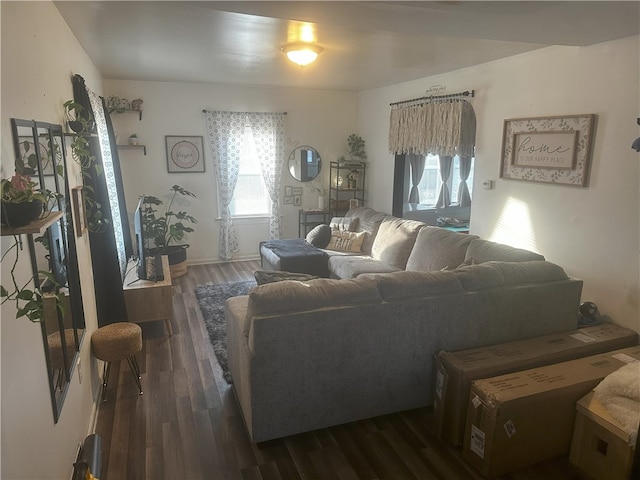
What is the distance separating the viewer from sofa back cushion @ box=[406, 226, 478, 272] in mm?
3895

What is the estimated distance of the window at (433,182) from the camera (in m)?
6.86

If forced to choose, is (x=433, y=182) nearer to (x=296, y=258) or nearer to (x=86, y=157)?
(x=296, y=258)

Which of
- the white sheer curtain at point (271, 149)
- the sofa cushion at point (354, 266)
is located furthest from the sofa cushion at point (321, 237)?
the white sheer curtain at point (271, 149)

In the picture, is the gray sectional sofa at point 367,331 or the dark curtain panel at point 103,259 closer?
the gray sectional sofa at point 367,331

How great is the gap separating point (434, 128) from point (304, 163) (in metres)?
2.42

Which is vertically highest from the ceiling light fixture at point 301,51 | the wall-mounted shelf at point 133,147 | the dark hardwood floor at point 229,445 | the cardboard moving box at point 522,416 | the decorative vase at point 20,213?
the ceiling light fixture at point 301,51

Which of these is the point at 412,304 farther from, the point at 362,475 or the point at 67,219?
the point at 67,219

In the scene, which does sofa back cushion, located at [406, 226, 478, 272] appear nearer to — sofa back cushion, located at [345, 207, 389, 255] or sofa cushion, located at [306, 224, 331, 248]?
sofa back cushion, located at [345, 207, 389, 255]

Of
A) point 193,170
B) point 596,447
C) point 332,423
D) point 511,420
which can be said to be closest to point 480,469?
point 511,420

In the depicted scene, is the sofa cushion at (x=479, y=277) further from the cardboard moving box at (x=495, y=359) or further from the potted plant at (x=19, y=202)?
the potted plant at (x=19, y=202)

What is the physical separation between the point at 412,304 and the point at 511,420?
2.57ft

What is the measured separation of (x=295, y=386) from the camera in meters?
2.42

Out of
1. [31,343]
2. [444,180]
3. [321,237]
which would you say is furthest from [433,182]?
[31,343]

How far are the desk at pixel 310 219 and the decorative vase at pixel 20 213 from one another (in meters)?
5.29
